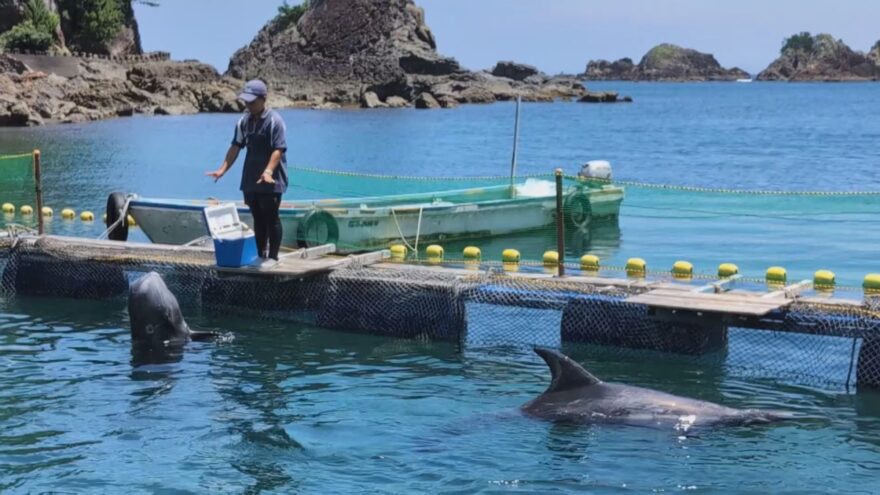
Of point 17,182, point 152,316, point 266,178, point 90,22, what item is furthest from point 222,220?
point 90,22

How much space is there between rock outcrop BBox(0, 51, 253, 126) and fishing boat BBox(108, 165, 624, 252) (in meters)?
49.6

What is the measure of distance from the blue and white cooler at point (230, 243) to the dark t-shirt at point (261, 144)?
0.65m

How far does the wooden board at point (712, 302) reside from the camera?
10781 mm

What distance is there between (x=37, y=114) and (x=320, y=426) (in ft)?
205

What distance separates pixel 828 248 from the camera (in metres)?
20.1

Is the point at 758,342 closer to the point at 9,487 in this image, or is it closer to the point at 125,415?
the point at 125,415

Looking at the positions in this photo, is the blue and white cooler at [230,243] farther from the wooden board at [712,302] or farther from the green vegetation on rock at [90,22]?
the green vegetation on rock at [90,22]

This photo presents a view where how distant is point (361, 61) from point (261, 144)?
113396mm

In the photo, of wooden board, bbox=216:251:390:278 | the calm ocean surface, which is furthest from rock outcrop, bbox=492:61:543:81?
wooden board, bbox=216:251:390:278

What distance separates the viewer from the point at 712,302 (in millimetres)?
11094

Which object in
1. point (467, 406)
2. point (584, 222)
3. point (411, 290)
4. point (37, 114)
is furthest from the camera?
point (37, 114)

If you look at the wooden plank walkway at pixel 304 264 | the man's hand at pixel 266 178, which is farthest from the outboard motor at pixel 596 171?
the man's hand at pixel 266 178

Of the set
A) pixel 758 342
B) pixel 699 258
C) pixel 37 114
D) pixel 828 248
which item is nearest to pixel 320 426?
pixel 758 342

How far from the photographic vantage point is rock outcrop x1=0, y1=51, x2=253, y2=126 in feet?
229
